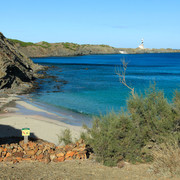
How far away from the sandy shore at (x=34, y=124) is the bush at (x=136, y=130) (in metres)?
4.15

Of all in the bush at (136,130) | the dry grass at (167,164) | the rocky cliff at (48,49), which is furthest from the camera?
the rocky cliff at (48,49)

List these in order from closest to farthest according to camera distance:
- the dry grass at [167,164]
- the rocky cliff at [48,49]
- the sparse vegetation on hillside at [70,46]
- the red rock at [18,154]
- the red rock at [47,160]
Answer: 1. the dry grass at [167,164]
2. the red rock at [47,160]
3. the red rock at [18,154]
4. the rocky cliff at [48,49]
5. the sparse vegetation on hillside at [70,46]

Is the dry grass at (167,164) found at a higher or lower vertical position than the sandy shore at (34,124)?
higher

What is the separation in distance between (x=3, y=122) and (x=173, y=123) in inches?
494

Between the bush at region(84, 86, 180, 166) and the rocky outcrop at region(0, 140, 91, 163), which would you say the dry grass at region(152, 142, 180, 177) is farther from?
the rocky outcrop at region(0, 140, 91, 163)

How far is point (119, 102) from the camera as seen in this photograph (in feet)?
94.5

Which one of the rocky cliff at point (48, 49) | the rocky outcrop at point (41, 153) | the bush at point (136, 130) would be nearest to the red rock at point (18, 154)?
the rocky outcrop at point (41, 153)

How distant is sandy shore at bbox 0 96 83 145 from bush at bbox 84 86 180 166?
13.6 ft

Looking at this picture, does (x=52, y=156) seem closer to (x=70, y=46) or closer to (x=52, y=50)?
(x=52, y=50)

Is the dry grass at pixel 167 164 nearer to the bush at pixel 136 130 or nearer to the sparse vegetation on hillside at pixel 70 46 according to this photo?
the bush at pixel 136 130

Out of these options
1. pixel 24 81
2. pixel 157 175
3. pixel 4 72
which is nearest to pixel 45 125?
pixel 157 175

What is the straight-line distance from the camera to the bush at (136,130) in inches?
359

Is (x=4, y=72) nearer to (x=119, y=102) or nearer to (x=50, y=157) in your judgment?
(x=119, y=102)

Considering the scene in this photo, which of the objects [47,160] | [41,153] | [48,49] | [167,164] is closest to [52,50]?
[48,49]
